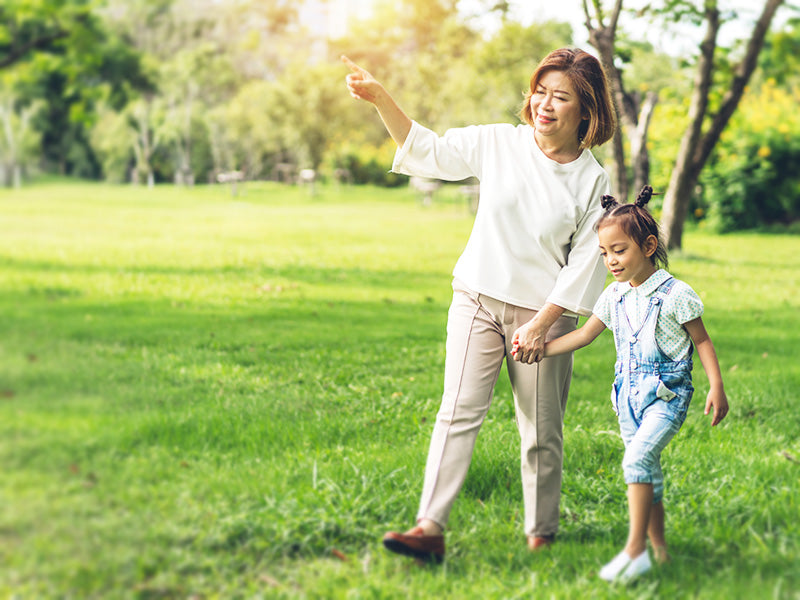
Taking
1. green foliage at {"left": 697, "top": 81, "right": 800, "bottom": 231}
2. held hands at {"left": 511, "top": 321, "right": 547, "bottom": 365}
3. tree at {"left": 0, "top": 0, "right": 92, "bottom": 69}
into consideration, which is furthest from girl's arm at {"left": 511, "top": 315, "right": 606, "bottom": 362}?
green foliage at {"left": 697, "top": 81, "right": 800, "bottom": 231}

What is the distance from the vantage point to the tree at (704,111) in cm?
1282

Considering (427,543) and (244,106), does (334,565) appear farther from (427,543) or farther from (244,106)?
(244,106)

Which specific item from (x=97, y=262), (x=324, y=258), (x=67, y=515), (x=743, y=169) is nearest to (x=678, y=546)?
(x=67, y=515)

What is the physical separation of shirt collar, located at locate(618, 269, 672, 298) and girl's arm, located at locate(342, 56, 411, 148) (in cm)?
107

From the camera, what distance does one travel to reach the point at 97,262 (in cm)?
991

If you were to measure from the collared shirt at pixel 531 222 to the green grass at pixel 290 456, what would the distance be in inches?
42.3

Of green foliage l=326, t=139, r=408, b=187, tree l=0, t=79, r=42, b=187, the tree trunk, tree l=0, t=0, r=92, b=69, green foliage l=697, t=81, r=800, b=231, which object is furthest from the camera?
green foliage l=326, t=139, r=408, b=187

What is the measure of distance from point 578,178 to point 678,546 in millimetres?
1566

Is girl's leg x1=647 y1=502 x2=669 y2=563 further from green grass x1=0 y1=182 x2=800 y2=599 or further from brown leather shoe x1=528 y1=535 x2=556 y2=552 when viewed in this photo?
brown leather shoe x1=528 y1=535 x2=556 y2=552

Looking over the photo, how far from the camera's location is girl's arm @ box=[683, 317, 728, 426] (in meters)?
2.98

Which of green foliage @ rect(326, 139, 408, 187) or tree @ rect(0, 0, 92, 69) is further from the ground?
green foliage @ rect(326, 139, 408, 187)

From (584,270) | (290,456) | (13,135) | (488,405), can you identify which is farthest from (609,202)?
(13,135)

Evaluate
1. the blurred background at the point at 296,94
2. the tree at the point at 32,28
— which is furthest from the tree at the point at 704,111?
the tree at the point at 32,28

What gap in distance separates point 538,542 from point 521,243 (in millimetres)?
1240
